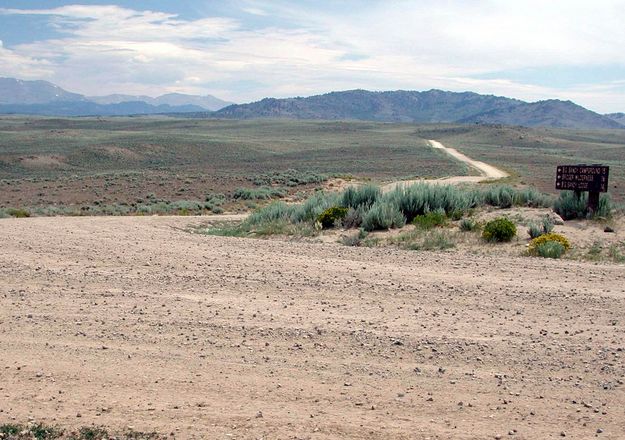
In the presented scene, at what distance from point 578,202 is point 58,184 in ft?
125

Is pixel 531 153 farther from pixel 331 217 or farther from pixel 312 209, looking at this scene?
pixel 331 217

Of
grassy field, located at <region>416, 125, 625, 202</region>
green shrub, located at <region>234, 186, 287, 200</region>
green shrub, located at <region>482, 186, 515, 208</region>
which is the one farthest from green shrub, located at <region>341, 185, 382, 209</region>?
Result: grassy field, located at <region>416, 125, 625, 202</region>

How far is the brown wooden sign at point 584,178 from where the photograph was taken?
61.1 feet

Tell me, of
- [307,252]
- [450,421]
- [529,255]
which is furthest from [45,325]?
[529,255]

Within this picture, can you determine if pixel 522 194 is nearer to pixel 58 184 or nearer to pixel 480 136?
pixel 58 184

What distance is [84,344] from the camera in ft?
26.5

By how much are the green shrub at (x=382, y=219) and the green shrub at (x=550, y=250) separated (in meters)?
4.57

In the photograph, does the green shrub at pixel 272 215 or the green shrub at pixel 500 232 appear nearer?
the green shrub at pixel 500 232

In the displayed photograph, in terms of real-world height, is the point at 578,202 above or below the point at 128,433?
above

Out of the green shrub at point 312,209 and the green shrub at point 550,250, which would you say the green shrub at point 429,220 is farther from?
the green shrub at point 550,250

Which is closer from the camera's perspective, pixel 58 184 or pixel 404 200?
pixel 404 200

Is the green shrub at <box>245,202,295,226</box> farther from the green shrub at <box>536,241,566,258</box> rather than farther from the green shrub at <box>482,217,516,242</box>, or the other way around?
the green shrub at <box>536,241,566,258</box>

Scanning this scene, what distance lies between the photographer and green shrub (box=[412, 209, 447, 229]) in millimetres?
17828

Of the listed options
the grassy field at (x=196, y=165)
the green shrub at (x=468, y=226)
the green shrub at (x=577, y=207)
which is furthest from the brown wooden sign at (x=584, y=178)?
the grassy field at (x=196, y=165)
